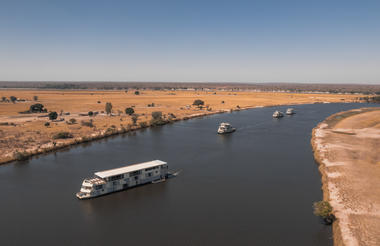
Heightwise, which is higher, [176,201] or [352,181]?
[352,181]

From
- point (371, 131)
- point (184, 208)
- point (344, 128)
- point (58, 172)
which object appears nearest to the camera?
point (184, 208)

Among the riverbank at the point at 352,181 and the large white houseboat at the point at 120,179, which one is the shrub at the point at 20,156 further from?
the riverbank at the point at 352,181

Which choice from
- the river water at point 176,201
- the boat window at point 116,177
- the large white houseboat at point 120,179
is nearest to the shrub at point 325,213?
the river water at point 176,201

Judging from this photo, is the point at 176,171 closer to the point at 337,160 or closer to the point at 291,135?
the point at 337,160

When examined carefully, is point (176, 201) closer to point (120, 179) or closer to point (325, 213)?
point (120, 179)

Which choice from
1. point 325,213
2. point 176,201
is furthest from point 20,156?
point 325,213

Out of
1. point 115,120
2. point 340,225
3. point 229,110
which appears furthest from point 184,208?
point 229,110
